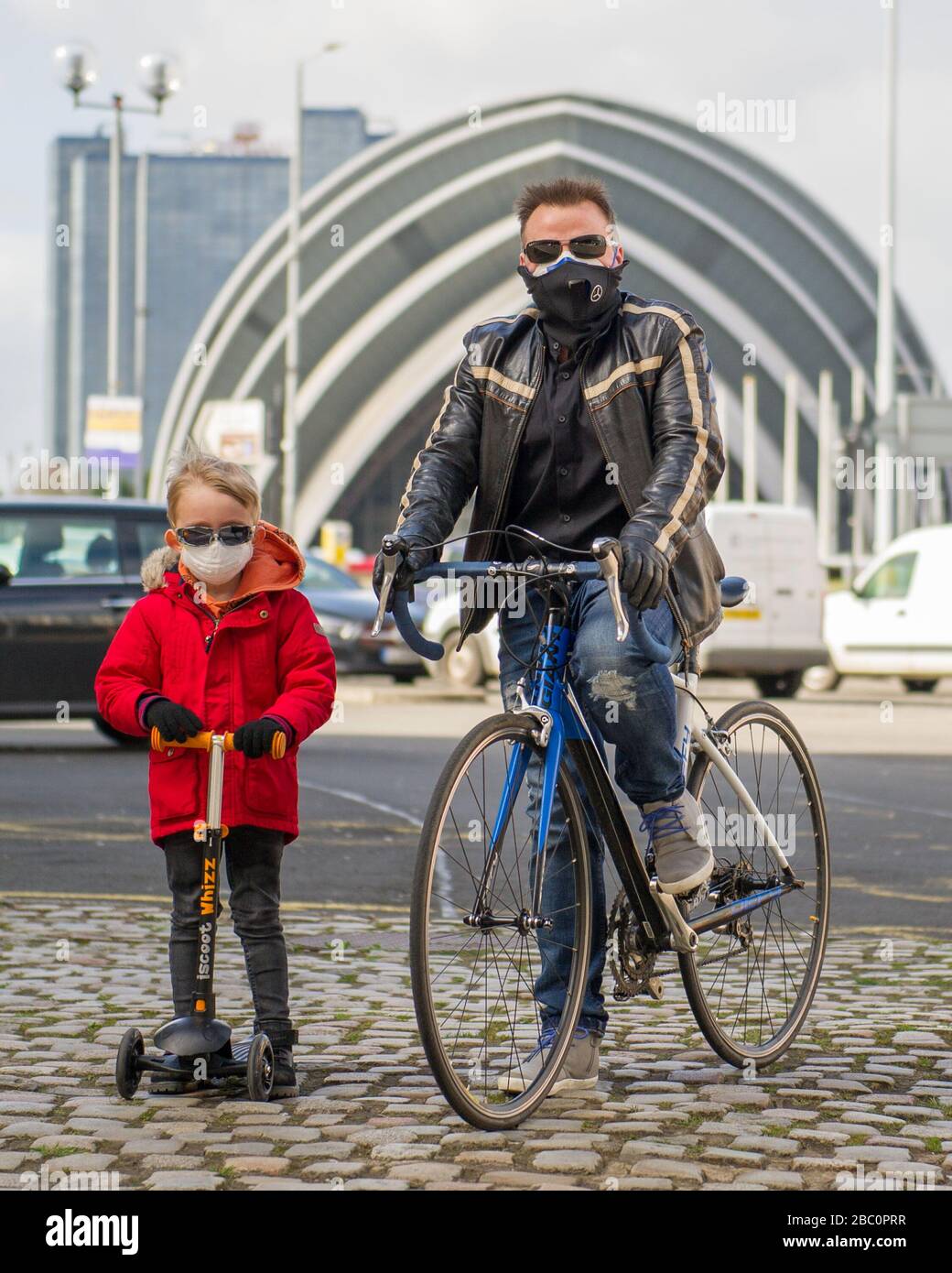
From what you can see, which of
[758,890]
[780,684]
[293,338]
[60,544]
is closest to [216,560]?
[758,890]

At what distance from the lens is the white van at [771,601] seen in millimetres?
22656

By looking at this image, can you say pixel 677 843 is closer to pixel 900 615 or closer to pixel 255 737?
pixel 255 737

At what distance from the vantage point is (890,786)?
41.8 ft

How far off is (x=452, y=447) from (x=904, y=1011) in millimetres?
2096

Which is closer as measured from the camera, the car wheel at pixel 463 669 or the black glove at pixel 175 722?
the black glove at pixel 175 722

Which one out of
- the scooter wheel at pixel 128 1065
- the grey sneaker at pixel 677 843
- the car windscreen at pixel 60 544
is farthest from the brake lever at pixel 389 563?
the car windscreen at pixel 60 544

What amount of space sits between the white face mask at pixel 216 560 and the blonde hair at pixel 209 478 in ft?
0.31

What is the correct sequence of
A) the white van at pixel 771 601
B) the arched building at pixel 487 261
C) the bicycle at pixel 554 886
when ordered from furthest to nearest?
the arched building at pixel 487 261 → the white van at pixel 771 601 → the bicycle at pixel 554 886

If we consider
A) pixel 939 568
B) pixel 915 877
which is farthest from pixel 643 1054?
pixel 939 568

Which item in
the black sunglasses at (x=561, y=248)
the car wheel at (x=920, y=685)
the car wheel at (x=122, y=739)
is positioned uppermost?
the black sunglasses at (x=561, y=248)

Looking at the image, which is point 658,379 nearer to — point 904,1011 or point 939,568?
point 904,1011

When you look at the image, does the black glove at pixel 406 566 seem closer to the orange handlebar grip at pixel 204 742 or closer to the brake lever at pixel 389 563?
the brake lever at pixel 389 563

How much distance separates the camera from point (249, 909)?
4.59 meters

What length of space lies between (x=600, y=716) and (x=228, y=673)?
0.83 m
